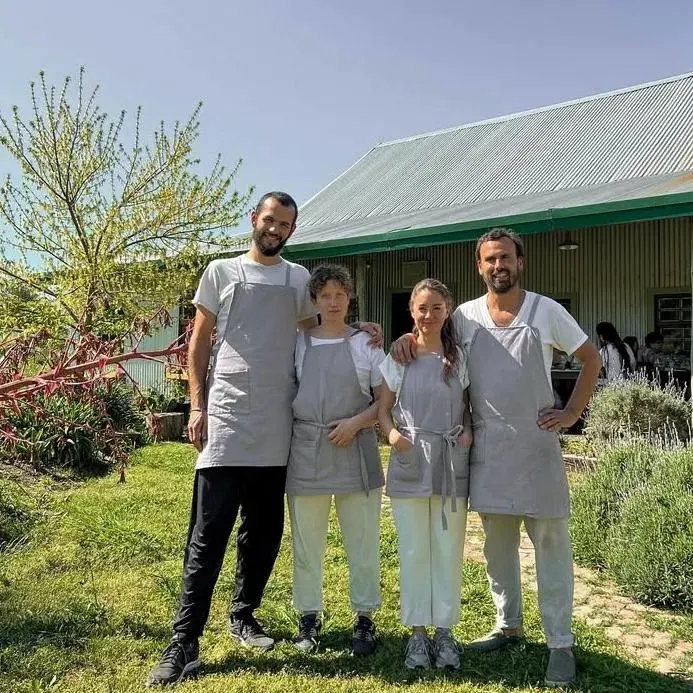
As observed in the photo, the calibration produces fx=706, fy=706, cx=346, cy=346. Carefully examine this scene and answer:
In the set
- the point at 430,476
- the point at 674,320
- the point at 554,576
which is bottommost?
the point at 554,576

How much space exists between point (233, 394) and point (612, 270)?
10714mm

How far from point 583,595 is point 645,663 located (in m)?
0.88

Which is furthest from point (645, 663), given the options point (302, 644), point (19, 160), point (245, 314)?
point (19, 160)

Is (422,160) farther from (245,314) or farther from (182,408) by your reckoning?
(245,314)

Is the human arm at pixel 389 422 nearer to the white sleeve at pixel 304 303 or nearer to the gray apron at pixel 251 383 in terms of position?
the gray apron at pixel 251 383

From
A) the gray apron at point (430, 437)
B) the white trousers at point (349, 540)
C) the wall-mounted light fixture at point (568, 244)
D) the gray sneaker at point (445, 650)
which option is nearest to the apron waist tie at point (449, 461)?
the gray apron at point (430, 437)

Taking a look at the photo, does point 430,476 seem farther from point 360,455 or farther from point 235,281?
point 235,281

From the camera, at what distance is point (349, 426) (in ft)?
10.3

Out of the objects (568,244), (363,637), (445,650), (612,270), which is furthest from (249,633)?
(612,270)

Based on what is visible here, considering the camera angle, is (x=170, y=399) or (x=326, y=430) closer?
(x=326, y=430)

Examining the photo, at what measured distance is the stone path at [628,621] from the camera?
128 inches

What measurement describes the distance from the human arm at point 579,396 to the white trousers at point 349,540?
84 centimetres

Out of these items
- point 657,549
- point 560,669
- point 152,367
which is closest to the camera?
point 560,669

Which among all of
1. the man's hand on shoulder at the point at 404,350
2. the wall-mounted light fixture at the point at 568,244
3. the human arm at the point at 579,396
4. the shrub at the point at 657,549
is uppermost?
the wall-mounted light fixture at the point at 568,244
